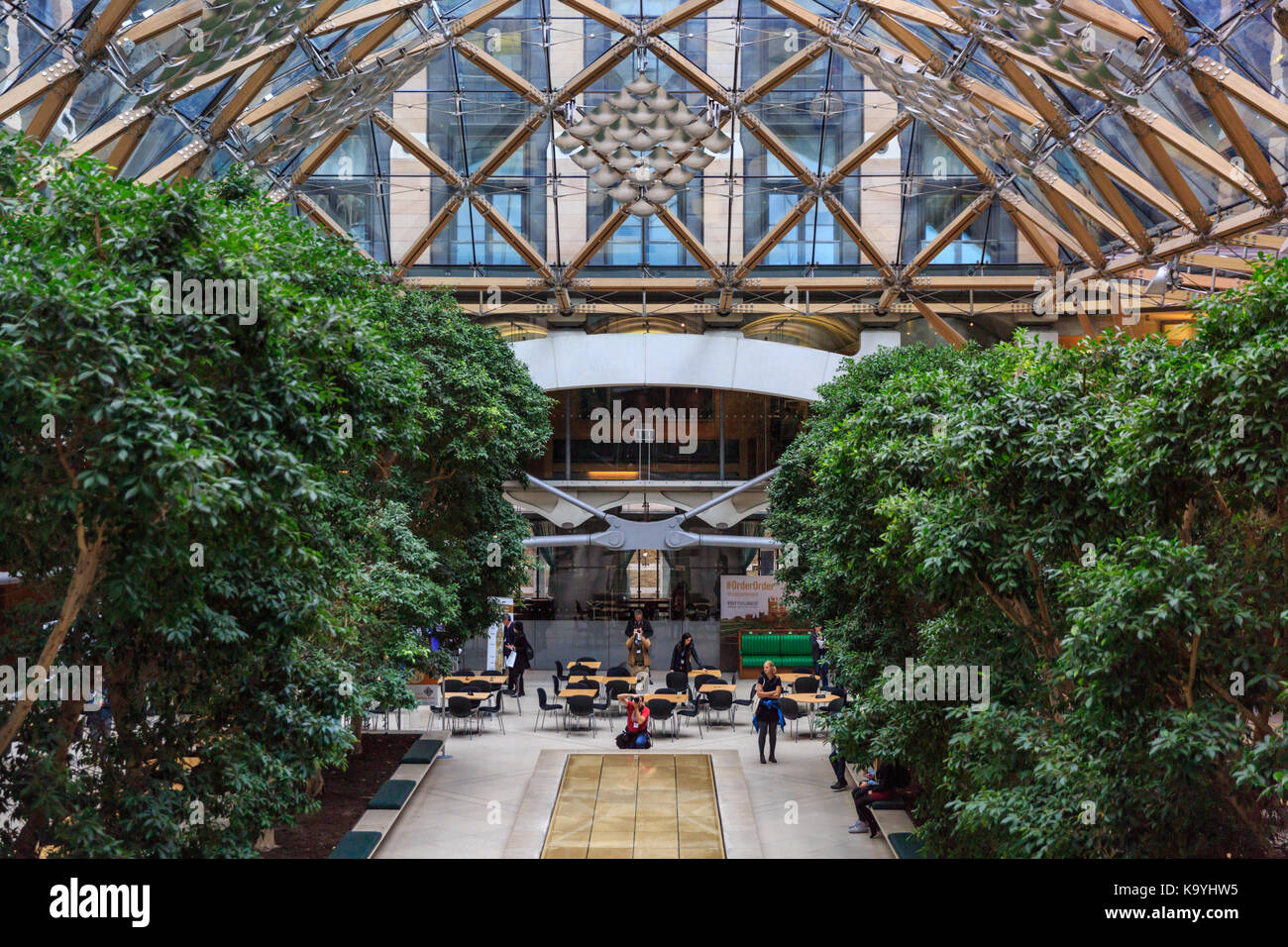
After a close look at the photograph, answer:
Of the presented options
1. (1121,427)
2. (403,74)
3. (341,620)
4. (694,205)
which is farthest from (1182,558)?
(694,205)

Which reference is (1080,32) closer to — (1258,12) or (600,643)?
(1258,12)

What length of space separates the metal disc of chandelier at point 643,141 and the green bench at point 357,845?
1535cm

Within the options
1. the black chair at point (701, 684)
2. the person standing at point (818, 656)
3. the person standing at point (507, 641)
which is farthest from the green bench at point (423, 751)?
the person standing at point (818, 656)

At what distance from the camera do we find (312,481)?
7.84 m

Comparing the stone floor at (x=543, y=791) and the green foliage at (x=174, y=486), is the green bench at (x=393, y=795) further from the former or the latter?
the green foliage at (x=174, y=486)

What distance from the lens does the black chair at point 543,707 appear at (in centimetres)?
2473

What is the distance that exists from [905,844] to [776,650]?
16855 mm

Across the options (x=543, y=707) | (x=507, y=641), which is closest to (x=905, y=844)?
(x=543, y=707)

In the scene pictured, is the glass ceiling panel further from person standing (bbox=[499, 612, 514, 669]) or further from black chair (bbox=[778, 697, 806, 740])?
black chair (bbox=[778, 697, 806, 740])

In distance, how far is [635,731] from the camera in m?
22.7

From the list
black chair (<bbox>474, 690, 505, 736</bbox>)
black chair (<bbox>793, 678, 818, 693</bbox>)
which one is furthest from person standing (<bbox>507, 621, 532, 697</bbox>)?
black chair (<bbox>793, 678, 818, 693</bbox>)

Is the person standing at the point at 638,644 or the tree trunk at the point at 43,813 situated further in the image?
the person standing at the point at 638,644

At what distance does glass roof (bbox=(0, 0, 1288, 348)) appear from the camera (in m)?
17.7

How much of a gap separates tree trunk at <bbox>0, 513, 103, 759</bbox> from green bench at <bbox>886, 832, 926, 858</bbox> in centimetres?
1006
